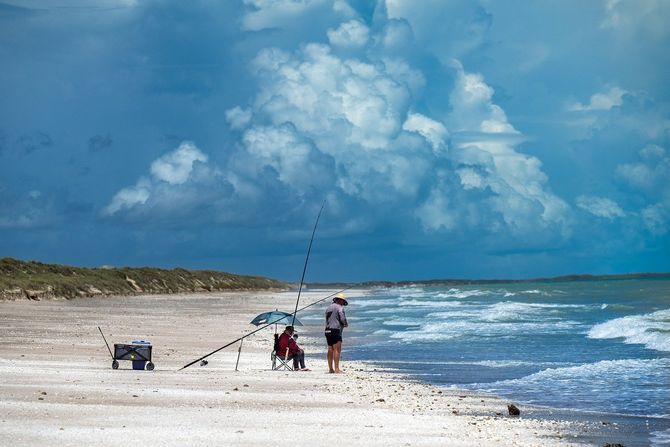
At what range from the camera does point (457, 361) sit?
20.1m

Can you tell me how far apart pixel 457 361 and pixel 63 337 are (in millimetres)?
9175

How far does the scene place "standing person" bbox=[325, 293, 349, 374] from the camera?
56.0 ft

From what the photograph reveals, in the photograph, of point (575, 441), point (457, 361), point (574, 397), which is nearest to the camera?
point (575, 441)

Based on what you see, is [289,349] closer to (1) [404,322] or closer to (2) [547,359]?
(2) [547,359]

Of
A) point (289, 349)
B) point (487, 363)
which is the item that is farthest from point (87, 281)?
point (289, 349)

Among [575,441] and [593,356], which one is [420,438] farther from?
[593,356]

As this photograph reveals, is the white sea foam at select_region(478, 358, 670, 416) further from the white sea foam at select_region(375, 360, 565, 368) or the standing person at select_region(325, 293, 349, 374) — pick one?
the standing person at select_region(325, 293, 349, 374)

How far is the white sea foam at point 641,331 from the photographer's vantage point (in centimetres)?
2402

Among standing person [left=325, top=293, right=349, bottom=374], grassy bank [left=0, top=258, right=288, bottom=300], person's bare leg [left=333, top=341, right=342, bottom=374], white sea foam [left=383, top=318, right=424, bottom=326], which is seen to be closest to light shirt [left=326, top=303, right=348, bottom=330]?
standing person [left=325, top=293, right=349, bottom=374]

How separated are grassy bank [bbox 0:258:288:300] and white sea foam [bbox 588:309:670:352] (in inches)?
1072

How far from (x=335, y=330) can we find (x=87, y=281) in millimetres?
46400

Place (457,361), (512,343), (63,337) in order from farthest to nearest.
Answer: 1. (512,343)
2. (63,337)
3. (457,361)

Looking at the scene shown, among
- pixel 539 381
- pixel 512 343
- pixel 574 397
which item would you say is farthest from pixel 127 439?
pixel 512 343

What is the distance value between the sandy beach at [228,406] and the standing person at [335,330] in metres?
0.36
